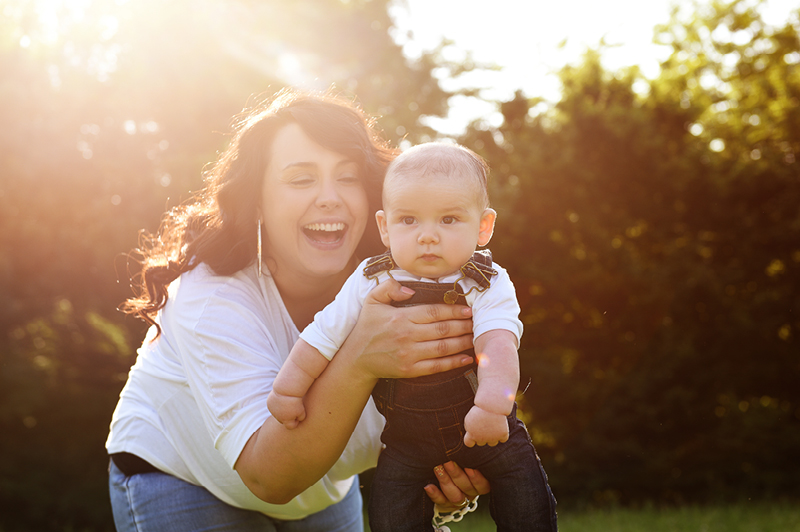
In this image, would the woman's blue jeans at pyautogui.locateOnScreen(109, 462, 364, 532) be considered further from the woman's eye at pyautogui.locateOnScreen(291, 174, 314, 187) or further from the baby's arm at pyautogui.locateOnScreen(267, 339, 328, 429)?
the woman's eye at pyautogui.locateOnScreen(291, 174, 314, 187)

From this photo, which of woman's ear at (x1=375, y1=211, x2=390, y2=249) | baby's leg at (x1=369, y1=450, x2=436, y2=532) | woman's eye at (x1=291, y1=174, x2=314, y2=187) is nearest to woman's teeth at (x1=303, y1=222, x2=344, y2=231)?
woman's eye at (x1=291, y1=174, x2=314, y2=187)

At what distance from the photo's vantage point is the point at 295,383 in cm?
209

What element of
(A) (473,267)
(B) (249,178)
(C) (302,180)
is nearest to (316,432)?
(A) (473,267)

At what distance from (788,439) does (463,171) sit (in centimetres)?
1025

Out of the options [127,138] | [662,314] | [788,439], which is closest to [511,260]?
[662,314]

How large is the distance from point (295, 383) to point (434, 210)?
0.74 m

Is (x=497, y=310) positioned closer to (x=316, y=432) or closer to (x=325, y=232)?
(x=316, y=432)

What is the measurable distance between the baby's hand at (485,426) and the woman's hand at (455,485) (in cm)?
38

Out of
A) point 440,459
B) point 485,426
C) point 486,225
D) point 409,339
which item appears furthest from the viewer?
point 486,225

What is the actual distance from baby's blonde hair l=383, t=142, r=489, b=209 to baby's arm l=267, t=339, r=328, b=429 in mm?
636

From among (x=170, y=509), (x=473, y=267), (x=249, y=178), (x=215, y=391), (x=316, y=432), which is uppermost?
(x=249, y=178)

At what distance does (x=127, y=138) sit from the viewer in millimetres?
9953

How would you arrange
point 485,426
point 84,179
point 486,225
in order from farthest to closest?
point 84,179, point 486,225, point 485,426

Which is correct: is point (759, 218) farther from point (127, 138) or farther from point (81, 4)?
point (81, 4)
